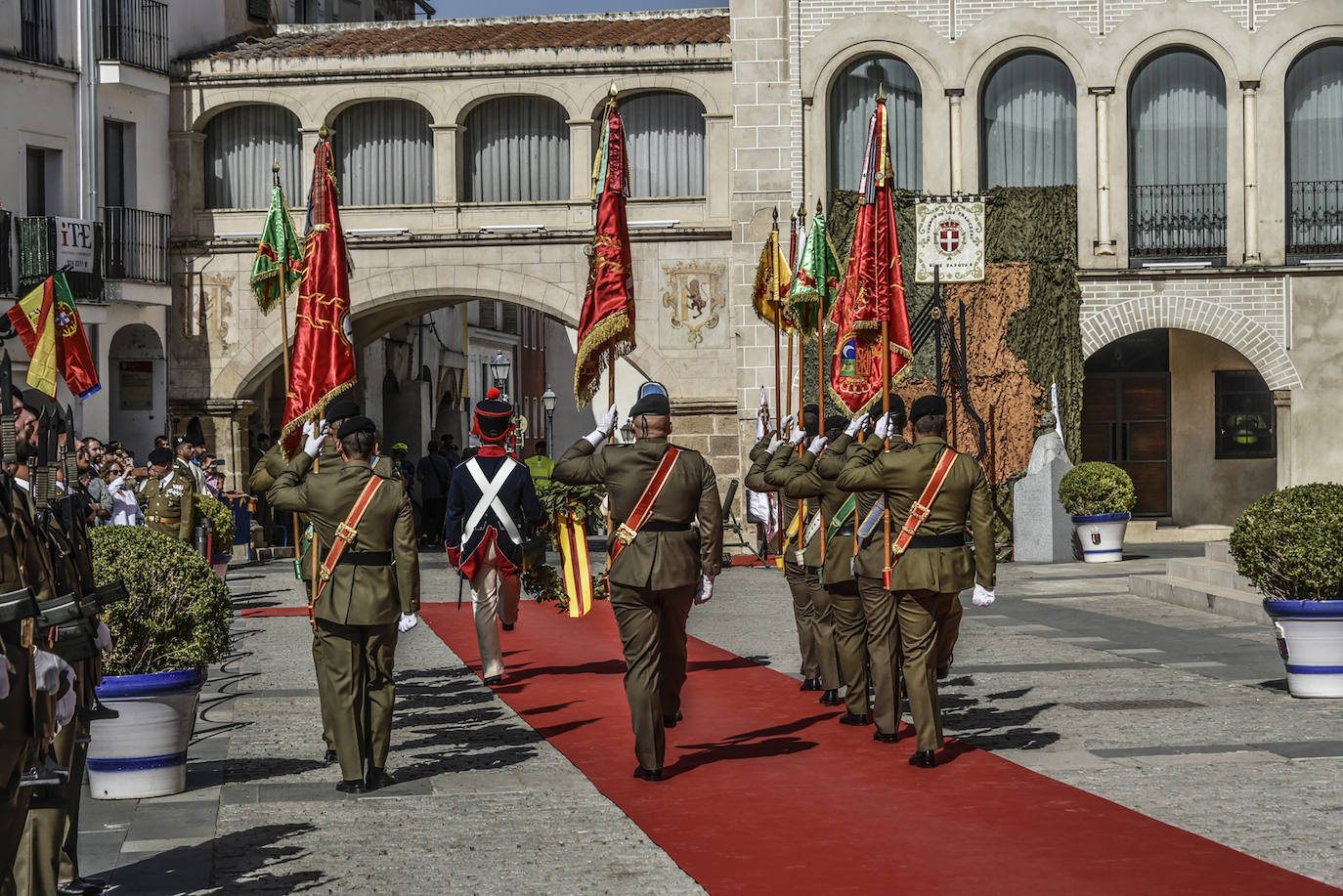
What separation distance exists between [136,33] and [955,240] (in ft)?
43.6

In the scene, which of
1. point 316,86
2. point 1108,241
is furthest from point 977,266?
point 316,86

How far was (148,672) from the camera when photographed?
8.44 m

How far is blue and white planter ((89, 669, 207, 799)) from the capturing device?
8336 mm

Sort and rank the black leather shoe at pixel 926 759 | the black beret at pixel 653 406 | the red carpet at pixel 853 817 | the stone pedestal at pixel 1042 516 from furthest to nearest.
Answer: the stone pedestal at pixel 1042 516, the black beret at pixel 653 406, the black leather shoe at pixel 926 759, the red carpet at pixel 853 817

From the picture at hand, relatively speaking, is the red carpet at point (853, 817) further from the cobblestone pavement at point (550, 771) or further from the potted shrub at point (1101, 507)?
the potted shrub at point (1101, 507)

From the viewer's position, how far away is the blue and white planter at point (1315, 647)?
449 inches

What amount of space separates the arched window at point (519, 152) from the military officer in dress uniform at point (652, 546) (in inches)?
788

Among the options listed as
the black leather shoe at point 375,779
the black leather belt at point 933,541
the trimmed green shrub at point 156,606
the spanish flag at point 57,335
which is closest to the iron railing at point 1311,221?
the spanish flag at point 57,335

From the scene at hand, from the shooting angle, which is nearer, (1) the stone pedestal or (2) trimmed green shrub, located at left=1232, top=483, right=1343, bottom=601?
(2) trimmed green shrub, located at left=1232, top=483, right=1343, bottom=601

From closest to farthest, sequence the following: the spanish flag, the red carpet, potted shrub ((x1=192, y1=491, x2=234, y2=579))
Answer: the red carpet → the spanish flag → potted shrub ((x1=192, y1=491, x2=234, y2=579))

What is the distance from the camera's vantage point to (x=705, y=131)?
28.8 metres

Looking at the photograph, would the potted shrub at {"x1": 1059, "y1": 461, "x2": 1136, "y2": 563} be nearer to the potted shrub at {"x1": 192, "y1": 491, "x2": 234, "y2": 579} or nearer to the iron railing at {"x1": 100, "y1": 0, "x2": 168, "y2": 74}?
the potted shrub at {"x1": 192, "y1": 491, "x2": 234, "y2": 579}

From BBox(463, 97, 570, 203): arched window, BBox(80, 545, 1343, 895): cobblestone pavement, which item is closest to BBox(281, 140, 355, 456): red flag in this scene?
BBox(80, 545, 1343, 895): cobblestone pavement

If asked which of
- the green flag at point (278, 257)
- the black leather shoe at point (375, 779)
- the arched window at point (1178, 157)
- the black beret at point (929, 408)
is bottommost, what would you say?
the black leather shoe at point (375, 779)
